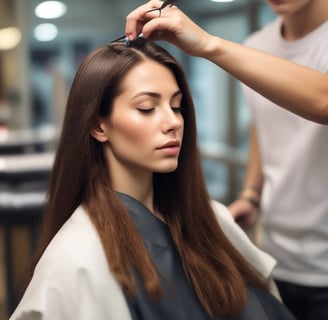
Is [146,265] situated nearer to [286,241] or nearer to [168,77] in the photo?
[168,77]

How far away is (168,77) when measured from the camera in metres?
1.16

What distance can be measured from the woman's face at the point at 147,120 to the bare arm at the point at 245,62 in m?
0.08

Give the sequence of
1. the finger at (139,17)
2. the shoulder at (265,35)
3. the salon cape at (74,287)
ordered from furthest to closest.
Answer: the shoulder at (265,35)
the finger at (139,17)
the salon cape at (74,287)

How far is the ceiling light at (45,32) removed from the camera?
574cm

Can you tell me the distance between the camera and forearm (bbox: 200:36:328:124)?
3.61ft

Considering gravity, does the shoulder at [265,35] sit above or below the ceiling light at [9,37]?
below

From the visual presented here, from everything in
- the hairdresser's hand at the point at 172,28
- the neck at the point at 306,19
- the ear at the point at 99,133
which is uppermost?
the neck at the point at 306,19

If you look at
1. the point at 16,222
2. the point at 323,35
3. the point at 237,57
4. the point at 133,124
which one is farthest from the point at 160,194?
the point at 16,222

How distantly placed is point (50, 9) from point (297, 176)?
487 cm

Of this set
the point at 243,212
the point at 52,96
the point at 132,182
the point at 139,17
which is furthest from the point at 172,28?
the point at 52,96

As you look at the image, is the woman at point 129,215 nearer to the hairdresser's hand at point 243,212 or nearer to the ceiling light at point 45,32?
the hairdresser's hand at point 243,212

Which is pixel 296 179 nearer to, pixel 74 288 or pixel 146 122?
pixel 146 122

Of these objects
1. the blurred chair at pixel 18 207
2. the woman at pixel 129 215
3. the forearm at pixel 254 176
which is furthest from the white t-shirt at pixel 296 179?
the blurred chair at pixel 18 207

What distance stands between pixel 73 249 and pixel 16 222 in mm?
1912
